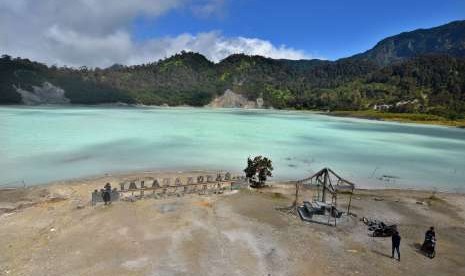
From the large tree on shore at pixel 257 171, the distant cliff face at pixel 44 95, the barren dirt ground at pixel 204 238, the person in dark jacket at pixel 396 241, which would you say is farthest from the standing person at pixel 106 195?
the distant cliff face at pixel 44 95

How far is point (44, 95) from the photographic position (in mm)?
171625

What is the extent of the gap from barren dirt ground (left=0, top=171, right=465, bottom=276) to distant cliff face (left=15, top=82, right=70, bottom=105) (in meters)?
158

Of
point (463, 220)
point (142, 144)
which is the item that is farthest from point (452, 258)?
point (142, 144)

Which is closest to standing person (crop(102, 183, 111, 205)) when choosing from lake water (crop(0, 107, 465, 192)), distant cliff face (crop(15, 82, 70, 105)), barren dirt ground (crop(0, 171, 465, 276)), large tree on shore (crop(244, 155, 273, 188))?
barren dirt ground (crop(0, 171, 465, 276))

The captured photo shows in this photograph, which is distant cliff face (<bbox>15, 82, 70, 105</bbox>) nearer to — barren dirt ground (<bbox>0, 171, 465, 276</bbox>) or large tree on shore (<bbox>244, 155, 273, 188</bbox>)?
barren dirt ground (<bbox>0, 171, 465, 276</bbox>)

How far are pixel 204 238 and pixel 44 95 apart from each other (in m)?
179

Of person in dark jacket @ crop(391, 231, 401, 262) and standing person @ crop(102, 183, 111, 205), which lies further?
standing person @ crop(102, 183, 111, 205)

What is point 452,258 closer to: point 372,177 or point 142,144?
point 372,177

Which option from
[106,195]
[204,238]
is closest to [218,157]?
[106,195]

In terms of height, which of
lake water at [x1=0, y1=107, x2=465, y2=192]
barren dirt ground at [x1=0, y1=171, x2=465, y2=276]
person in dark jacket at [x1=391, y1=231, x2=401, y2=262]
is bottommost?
lake water at [x1=0, y1=107, x2=465, y2=192]

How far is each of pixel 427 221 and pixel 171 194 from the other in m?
15.3

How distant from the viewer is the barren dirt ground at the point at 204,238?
14.3 metres

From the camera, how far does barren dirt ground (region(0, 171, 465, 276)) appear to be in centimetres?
1428

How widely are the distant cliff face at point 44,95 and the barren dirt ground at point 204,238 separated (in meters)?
158
